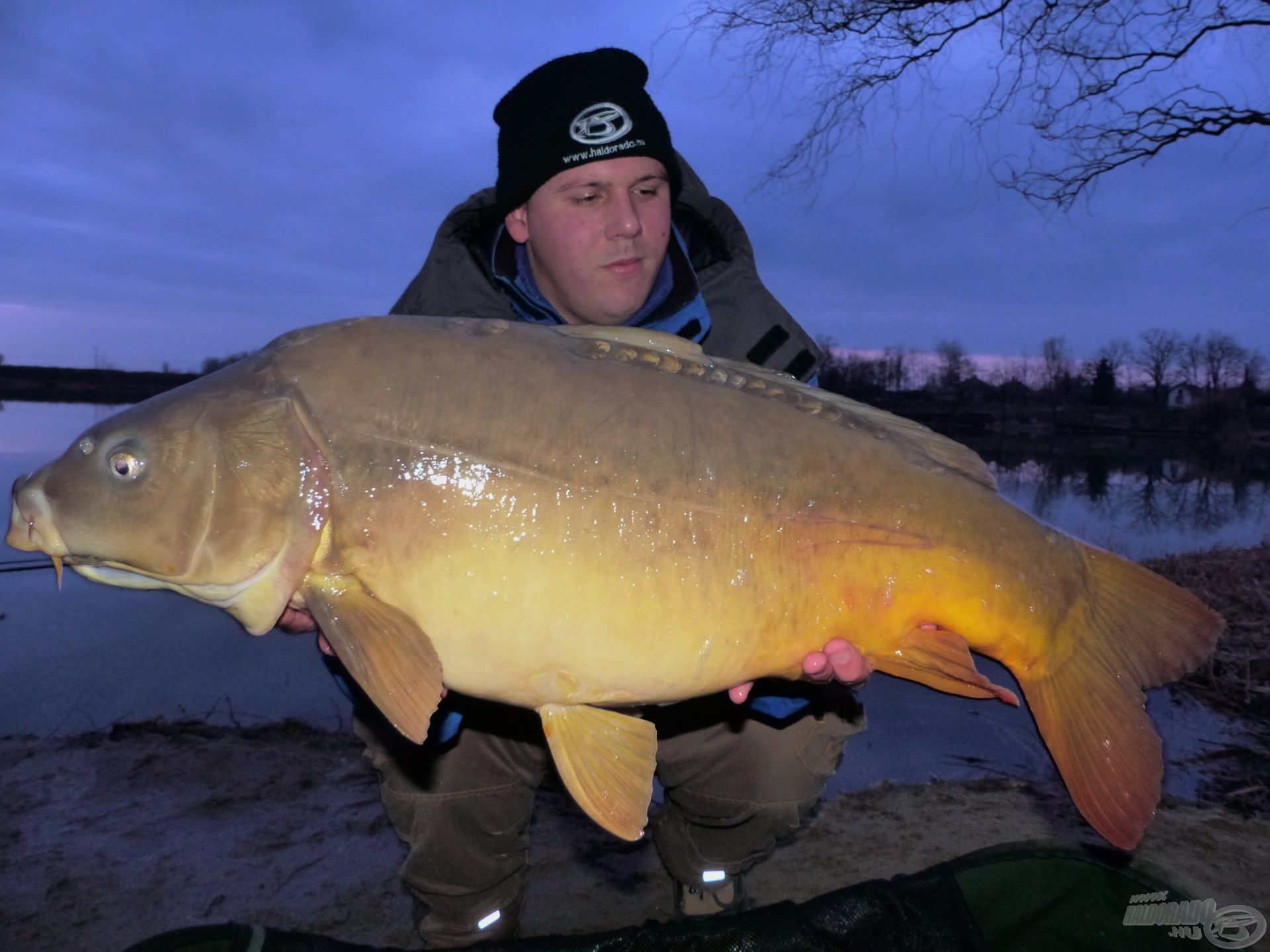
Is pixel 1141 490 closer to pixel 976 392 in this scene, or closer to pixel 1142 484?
pixel 1142 484

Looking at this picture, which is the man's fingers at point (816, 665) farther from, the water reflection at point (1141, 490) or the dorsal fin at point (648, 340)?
the water reflection at point (1141, 490)

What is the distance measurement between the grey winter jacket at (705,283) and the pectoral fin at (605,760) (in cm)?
115

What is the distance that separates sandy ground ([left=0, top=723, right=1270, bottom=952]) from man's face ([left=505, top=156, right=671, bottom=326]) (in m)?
1.62

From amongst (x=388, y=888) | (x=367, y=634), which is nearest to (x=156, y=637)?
(x=388, y=888)

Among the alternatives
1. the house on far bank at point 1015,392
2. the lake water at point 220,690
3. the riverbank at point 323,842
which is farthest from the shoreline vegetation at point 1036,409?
the riverbank at point 323,842

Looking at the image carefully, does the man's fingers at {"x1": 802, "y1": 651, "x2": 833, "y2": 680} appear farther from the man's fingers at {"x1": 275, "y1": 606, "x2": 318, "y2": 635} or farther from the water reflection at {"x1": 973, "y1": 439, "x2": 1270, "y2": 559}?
the water reflection at {"x1": 973, "y1": 439, "x2": 1270, "y2": 559}

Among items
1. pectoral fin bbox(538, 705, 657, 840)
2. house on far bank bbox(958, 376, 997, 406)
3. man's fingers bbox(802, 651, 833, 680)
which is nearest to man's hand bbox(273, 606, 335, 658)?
pectoral fin bbox(538, 705, 657, 840)

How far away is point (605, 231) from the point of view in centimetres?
203

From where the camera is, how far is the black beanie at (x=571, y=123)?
208 centimetres

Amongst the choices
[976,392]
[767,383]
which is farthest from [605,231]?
[976,392]

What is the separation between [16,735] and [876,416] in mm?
3541

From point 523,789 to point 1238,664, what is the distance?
11.6 ft

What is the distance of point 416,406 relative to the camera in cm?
133

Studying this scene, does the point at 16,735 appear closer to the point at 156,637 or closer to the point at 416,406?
the point at 156,637
